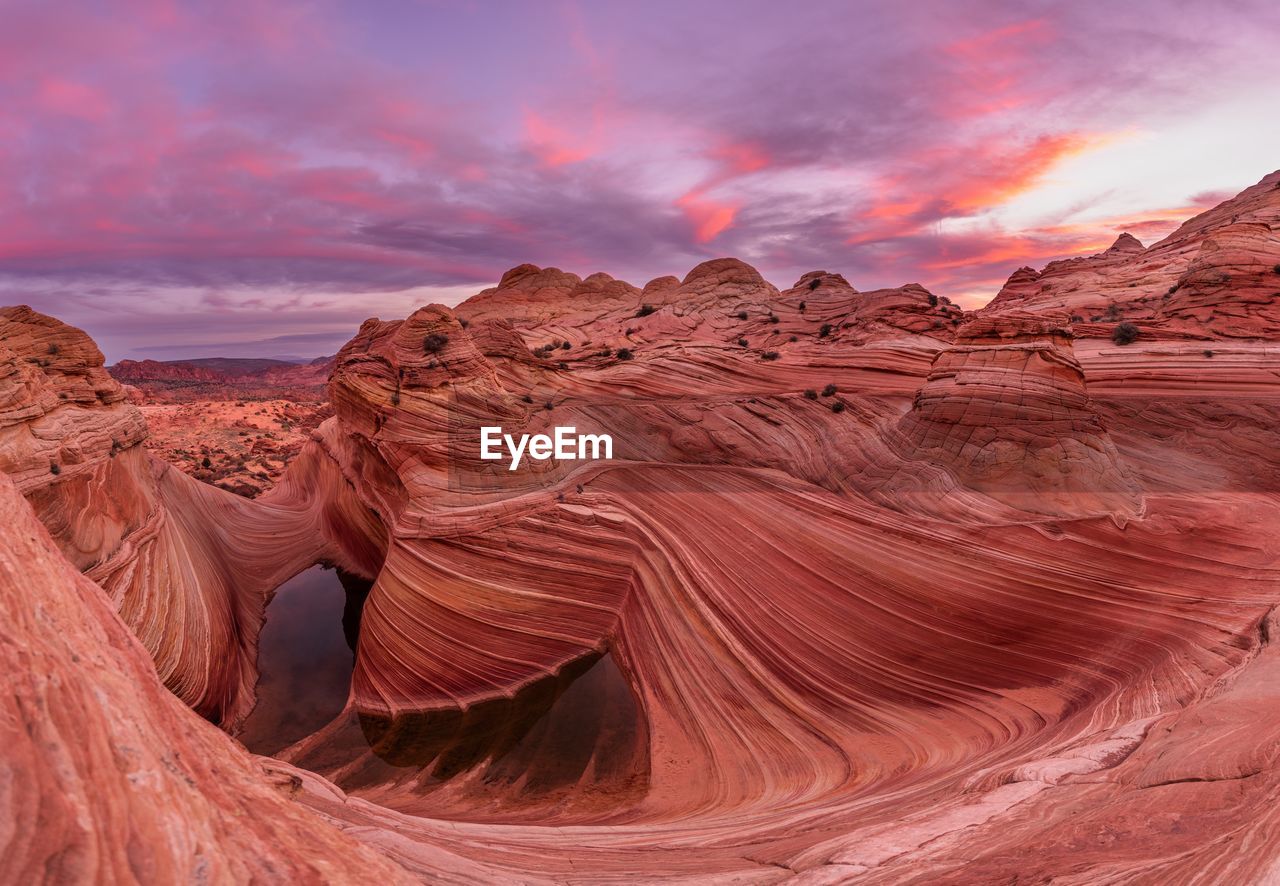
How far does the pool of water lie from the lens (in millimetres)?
10094

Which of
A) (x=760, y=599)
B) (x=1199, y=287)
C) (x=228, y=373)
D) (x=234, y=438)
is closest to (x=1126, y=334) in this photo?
(x=1199, y=287)

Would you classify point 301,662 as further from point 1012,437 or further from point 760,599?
point 1012,437

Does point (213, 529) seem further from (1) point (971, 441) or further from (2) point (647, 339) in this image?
(1) point (971, 441)

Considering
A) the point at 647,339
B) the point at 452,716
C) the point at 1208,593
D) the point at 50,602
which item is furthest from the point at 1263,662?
the point at 647,339

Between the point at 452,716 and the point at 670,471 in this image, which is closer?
the point at 452,716

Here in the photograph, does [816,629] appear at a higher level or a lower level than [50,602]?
lower

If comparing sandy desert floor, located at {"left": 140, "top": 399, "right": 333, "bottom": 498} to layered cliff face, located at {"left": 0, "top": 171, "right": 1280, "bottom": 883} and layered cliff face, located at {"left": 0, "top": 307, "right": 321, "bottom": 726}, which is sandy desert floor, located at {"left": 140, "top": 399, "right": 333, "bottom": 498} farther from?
layered cliff face, located at {"left": 0, "top": 171, "right": 1280, "bottom": 883}

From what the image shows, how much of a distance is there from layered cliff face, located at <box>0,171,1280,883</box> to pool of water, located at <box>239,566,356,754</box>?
579 millimetres

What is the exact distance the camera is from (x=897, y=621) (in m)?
8.79

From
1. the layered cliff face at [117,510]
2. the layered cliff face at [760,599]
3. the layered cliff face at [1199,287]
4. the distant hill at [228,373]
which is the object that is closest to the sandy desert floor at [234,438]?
the layered cliff face at [117,510]

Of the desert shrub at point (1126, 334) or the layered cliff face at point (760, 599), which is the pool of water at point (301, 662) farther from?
the desert shrub at point (1126, 334)

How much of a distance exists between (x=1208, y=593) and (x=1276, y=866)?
654cm

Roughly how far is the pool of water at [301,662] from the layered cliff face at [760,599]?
58cm

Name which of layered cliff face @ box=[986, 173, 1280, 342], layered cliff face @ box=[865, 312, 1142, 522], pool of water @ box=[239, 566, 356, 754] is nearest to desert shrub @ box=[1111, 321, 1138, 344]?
layered cliff face @ box=[986, 173, 1280, 342]
